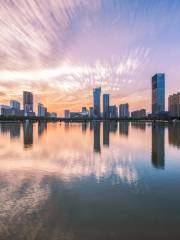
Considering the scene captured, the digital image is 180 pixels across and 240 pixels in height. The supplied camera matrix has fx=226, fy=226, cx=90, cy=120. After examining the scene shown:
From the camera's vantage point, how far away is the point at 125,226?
14.6 m

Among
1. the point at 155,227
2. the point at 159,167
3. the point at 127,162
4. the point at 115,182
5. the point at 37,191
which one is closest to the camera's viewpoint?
the point at 155,227

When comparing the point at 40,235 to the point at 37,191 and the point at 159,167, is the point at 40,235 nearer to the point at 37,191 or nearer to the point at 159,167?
the point at 37,191

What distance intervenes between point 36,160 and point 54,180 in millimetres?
12328

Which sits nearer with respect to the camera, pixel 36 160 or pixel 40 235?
pixel 40 235

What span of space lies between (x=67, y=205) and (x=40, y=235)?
16.2ft

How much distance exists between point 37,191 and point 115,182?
8.25 metres

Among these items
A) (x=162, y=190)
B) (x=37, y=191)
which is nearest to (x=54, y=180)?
(x=37, y=191)

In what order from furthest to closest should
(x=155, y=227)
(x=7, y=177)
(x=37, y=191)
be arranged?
1. (x=7, y=177)
2. (x=37, y=191)
3. (x=155, y=227)

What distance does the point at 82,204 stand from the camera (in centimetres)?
1820

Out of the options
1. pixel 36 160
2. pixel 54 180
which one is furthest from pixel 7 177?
pixel 36 160

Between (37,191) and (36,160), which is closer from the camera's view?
(37,191)

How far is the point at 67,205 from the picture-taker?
18016 millimetres

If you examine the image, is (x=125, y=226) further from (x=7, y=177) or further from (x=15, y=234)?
(x=7, y=177)

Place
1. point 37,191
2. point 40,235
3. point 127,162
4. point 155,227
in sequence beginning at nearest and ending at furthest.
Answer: point 40,235
point 155,227
point 37,191
point 127,162
